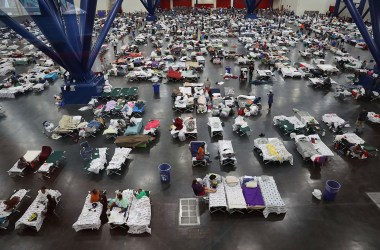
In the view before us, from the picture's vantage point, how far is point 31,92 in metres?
21.9

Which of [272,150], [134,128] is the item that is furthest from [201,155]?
[134,128]

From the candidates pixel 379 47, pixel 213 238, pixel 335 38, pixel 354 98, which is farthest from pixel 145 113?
pixel 335 38

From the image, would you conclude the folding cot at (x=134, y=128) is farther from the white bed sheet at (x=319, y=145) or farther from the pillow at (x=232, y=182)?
the white bed sheet at (x=319, y=145)

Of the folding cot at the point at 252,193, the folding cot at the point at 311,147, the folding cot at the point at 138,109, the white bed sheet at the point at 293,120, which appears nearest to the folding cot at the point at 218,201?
the folding cot at the point at 252,193

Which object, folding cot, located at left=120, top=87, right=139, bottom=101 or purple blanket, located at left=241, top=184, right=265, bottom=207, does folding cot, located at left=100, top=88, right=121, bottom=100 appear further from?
purple blanket, located at left=241, top=184, right=265, bottom=207

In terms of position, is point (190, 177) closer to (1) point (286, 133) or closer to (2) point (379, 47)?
(1) point (286, 133)

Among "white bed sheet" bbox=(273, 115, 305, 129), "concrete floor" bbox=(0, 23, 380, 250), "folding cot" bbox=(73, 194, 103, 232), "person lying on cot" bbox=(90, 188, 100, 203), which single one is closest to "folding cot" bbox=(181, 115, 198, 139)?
"concrete floor" bbox=(0, 23, 380, 250)

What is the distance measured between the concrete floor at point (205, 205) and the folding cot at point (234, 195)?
1.11 ft

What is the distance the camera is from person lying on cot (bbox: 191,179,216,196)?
9969 millimetres

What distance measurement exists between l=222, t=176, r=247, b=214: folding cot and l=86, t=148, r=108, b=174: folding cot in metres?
5.97

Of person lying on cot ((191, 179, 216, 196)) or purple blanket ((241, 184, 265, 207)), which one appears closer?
purple blanket ((241, 184, 265, 207))

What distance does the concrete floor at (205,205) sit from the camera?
8.91 meters

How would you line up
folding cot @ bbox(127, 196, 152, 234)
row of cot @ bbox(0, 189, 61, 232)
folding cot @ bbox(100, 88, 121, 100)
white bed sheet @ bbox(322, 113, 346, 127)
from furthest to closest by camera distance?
1. folding cot @ bbox(100, 88, 121, 100)
2. white bed sheet @ bbox(322, 113, 346, 127)
3. row of cot @ bbox(0, 189, 61, 232)
4. folding cot @ bbox(127, 196, 152, 234)

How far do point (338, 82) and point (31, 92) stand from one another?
2683 centimetres
